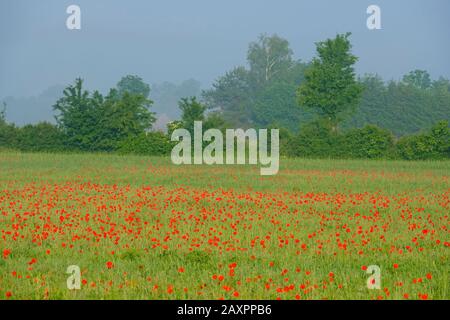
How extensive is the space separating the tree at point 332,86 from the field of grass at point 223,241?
29.2 metres

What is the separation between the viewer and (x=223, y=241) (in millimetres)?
12320

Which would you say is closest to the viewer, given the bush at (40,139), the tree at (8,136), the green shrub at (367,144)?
the green shrub at (367,144)

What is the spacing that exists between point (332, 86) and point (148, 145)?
17.2 meters

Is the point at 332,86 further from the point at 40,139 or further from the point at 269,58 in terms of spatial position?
the point at 269,58

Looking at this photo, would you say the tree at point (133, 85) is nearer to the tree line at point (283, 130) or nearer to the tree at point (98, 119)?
the tree line at point (283, 130)

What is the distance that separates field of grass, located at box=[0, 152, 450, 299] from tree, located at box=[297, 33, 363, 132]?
2919 cm

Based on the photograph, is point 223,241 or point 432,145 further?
point 432,145

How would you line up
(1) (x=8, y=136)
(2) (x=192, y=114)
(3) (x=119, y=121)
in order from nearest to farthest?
(3) (x=119, y=121) → (1) (x=8, y=136) → (2) (x=192, y=114)

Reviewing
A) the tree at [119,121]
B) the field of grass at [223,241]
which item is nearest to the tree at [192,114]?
the tree at [119,121]

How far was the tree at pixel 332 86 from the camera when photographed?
177ft

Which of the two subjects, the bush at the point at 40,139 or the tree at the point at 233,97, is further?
the tree at the point at 233,97

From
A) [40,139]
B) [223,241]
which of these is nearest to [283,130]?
[40,139]
